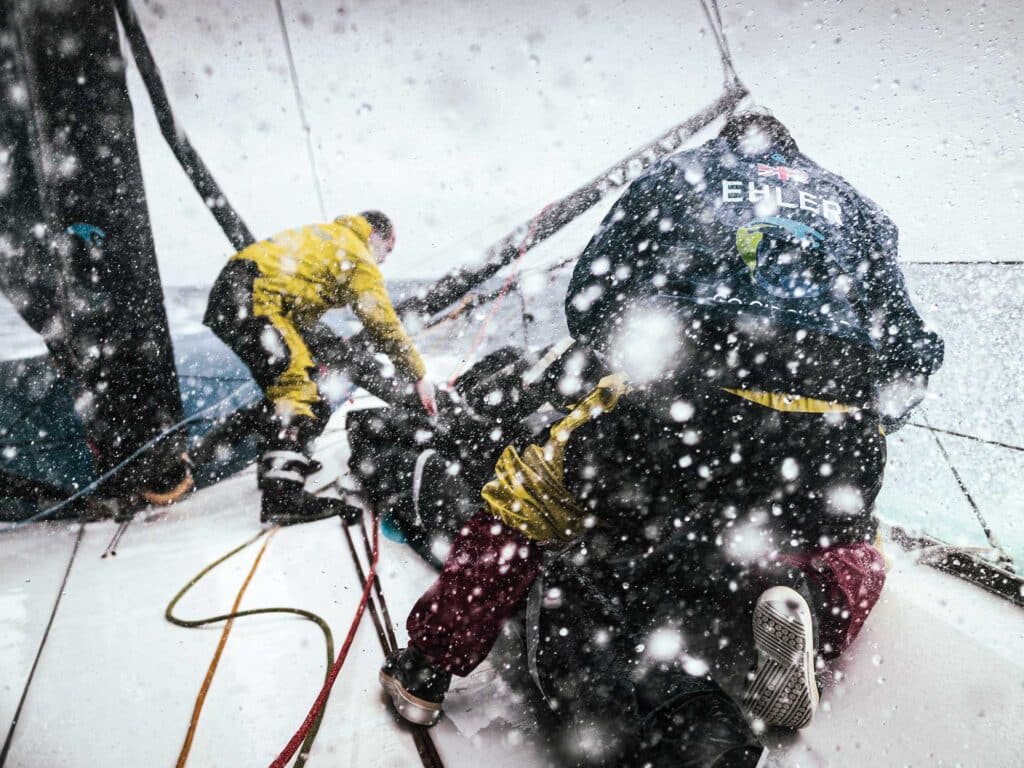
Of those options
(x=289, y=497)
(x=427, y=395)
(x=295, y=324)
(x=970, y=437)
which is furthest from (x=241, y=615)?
(x=970, y=437)

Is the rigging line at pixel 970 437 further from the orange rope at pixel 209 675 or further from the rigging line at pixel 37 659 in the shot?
the rigging line at pixel 37 659

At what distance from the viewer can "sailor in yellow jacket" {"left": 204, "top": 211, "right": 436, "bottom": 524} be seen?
1722mm

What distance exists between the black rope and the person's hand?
59.4 inches

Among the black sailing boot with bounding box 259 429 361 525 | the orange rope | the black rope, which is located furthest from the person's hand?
the black rope

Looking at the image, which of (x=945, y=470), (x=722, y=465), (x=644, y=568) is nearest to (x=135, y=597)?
(x=644, y=568)

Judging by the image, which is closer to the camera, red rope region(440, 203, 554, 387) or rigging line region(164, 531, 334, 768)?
rigging line region(164, 531, 334, 768)

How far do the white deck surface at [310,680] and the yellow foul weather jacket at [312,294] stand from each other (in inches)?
27.5

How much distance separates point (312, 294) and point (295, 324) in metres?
0.13

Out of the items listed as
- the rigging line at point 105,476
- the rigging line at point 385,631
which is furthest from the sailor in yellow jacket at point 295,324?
the rigging line at point 105,476

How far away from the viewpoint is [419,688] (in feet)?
2.83

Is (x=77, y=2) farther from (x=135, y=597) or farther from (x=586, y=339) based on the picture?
(x=586, y=339)

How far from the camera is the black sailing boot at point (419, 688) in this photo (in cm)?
86

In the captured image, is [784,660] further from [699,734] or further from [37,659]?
[37,659]

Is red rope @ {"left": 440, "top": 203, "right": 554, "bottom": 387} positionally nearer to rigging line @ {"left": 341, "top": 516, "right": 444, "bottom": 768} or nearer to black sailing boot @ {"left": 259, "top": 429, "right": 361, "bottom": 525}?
black sailing boot @ {"left": 259, "top": 429, "right": 361, "bottom": 525}
